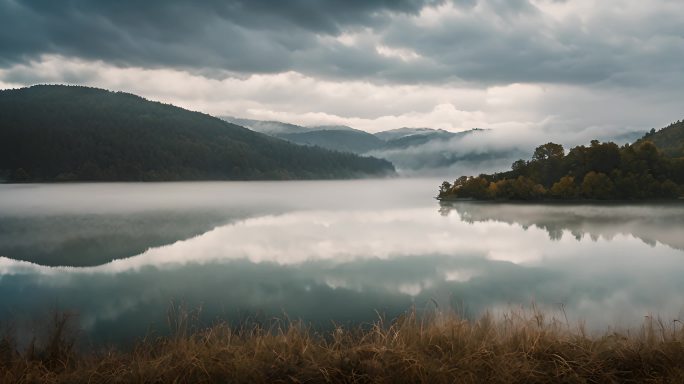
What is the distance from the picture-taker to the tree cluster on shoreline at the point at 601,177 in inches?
3167

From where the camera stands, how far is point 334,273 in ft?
75.0

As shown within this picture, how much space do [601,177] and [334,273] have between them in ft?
235

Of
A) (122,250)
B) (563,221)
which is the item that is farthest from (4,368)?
(563,221)

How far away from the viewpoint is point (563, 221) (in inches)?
1875

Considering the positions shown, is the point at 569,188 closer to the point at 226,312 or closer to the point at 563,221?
the point at 563,221

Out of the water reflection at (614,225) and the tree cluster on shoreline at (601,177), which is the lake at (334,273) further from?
the tree cluster on shoreline at (601,177)

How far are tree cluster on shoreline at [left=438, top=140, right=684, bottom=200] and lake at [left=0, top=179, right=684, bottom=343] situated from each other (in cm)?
3958

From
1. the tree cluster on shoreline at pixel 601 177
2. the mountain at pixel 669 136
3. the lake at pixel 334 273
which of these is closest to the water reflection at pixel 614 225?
the lake at pixel 334 273

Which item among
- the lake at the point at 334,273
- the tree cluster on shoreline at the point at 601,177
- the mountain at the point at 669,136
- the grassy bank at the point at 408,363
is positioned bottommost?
the lake at the point at 334,273

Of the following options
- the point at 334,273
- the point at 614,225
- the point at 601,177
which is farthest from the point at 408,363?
the point at 601,177

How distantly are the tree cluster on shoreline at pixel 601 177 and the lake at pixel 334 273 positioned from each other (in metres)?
39.6

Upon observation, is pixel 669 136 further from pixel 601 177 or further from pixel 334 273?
pixel 334 273

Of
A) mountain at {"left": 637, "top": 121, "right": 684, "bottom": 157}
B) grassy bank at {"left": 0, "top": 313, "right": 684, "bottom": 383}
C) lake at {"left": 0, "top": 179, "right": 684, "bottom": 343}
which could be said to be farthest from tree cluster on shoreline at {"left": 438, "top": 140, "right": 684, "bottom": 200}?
grassy bank at {"left": 0, "top": 313, "right": 684, "bottom": 383}

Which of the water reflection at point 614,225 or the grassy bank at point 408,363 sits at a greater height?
the grassy bank at point 408,363
